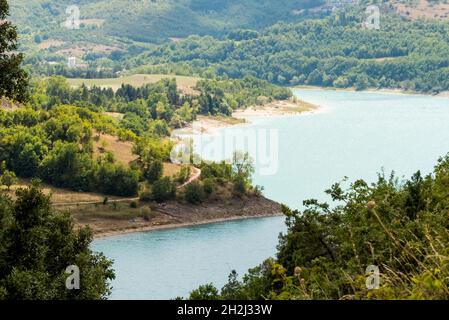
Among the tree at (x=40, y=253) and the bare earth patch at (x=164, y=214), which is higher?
the tree at (x=40, y=253)

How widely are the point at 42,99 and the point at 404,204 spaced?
298 feet

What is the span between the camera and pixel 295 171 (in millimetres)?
89000

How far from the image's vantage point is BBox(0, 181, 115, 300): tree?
1862 cm

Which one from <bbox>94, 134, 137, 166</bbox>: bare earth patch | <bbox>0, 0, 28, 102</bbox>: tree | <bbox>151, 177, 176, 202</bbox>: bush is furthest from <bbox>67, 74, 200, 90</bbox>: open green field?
<bbox>0, 0, 28, 102</bbox>: tree

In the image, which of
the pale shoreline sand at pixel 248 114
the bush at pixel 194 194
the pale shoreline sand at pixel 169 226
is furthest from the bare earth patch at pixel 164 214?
the pale shoreline sand at pixel 248 114

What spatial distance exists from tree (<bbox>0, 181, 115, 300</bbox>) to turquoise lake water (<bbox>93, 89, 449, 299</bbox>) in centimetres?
2009

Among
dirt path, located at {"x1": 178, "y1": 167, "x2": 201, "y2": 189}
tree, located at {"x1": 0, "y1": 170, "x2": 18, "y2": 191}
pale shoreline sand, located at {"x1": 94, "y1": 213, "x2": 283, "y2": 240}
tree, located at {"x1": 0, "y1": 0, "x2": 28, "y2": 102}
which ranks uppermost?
tree, located at {"x1": 0, "y1": 0, "x2": 28, "y2": 102}

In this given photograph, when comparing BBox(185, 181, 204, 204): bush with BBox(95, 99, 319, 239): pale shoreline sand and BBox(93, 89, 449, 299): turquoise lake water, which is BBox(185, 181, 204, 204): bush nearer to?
BBox(93, 89, 449, 299): turquoise lake water

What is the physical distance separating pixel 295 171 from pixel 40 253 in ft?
228

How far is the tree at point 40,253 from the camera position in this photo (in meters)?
18.6

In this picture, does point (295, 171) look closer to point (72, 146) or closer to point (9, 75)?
point (72, 146)

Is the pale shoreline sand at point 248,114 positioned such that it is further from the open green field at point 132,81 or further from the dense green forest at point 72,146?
the open green field at point 132,81

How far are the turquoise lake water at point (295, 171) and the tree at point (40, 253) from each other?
20.1 metres

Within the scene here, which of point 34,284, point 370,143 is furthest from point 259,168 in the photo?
point 34,284
